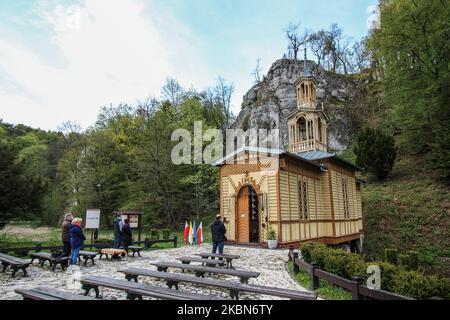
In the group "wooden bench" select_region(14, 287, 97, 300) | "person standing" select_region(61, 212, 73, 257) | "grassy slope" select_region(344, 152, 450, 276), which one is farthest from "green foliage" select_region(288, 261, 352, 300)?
"grassy slope" select_region(344, 152, 450, 276)

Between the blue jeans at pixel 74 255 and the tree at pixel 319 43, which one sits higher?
the tree at pixel 319 43

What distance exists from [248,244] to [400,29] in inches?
804

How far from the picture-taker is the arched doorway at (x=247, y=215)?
1549 cm

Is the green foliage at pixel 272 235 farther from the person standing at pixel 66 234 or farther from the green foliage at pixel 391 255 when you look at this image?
the person standing at pixel 66 234

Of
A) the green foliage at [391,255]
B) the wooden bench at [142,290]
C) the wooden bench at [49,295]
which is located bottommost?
the green foliage at [391,255]

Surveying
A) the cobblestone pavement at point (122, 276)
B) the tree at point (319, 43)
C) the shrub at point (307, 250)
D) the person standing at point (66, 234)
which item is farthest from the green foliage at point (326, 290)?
the tree at point (319, 43)

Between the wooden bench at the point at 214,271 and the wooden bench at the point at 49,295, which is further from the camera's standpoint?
the wooden bench at the point at 214,271

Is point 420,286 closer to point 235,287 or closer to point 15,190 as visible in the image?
point 235,287

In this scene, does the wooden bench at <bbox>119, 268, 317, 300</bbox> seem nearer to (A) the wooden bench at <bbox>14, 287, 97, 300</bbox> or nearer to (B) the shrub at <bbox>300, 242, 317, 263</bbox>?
(A) the wooden bench at <bbox>14, 287, 97, 300</bbox>

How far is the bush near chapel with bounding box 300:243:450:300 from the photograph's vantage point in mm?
5203

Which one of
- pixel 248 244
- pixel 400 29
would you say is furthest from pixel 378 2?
pixel 248 244

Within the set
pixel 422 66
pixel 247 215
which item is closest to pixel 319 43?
pixel 422 66

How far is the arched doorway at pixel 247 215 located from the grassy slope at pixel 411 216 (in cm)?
797

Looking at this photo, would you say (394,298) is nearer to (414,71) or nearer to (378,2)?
(414,71)
